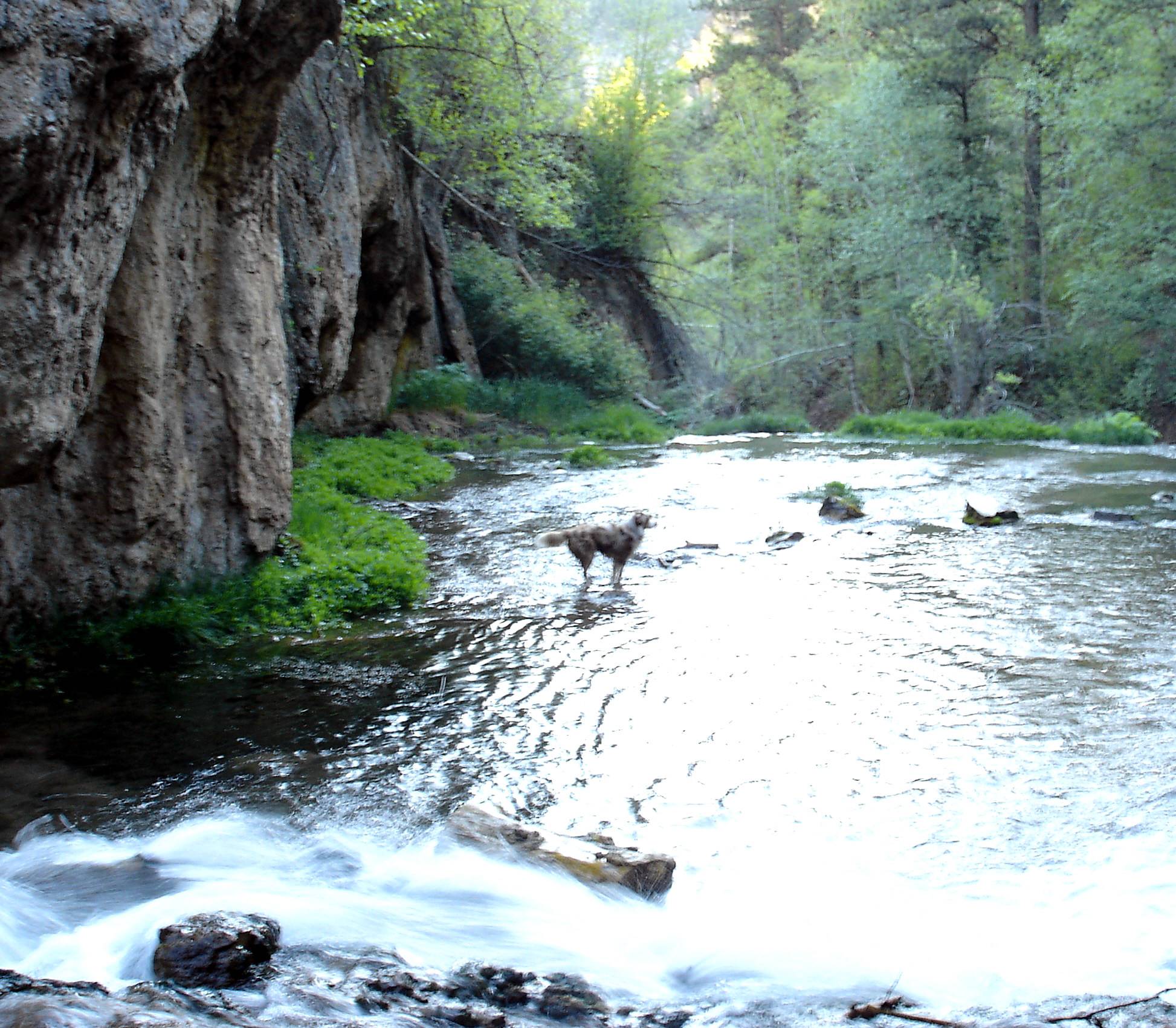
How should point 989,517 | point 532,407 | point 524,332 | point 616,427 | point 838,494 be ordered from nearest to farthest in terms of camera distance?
1. point 989,517
2. point 838,494
3. point 532,407
4. point 616,427
5. point 524,332

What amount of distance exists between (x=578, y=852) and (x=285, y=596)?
15.2 feet

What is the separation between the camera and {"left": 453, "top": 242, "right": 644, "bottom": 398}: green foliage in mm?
26297

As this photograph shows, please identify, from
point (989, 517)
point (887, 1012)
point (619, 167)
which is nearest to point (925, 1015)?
point (887, 1012)

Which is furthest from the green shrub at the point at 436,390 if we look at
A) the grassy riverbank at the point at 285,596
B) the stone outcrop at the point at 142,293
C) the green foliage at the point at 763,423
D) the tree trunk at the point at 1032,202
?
the tree trunk at the point at 1032,202

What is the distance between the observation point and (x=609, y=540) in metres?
9.09

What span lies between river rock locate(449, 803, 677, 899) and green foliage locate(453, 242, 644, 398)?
23012mm

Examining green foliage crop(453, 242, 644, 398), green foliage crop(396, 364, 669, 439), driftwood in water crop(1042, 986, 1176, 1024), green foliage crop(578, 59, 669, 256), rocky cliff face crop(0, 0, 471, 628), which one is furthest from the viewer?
green foliage crop(578, 59, 669, 256)

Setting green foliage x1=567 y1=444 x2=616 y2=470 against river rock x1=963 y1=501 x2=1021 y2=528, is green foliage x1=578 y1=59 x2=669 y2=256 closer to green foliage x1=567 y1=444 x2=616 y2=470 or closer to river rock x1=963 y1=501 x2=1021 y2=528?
green foliage x1=567 y1=444 x2=616 y2=470

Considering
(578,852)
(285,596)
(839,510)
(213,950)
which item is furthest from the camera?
(839,510)

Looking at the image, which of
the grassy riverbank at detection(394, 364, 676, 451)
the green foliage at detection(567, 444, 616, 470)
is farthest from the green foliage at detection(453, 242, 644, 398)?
the green foliage at detection(567, 444, 616, 470)

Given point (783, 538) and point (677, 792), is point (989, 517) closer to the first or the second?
point (783, 538)

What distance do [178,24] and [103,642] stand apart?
12.2 feet

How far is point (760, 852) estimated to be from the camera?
4172 millimetres

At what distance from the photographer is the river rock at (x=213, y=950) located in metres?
3.16
